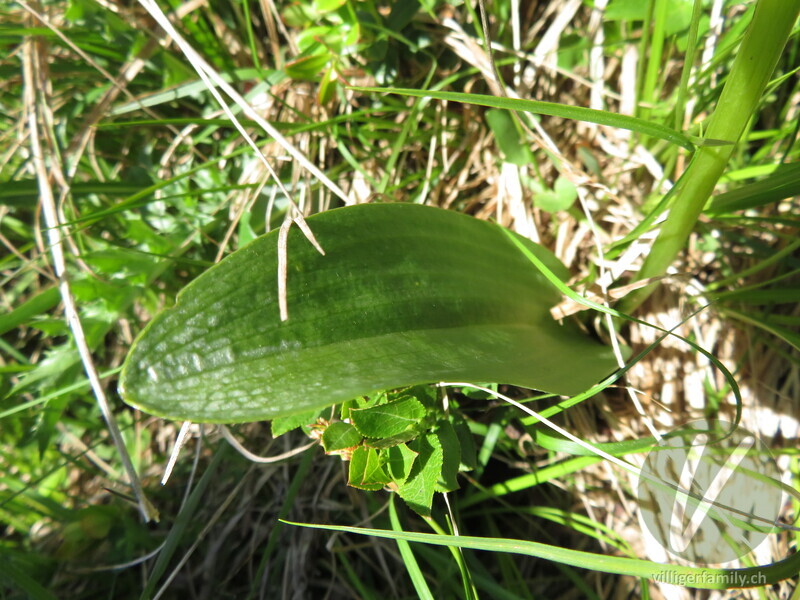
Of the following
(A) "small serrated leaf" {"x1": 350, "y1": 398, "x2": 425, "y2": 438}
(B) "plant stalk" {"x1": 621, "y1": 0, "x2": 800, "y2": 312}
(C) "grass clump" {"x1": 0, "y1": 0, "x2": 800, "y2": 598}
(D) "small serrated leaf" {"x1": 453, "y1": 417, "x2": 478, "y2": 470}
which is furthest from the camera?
(C) "grass clump" {"x1": 0, "y1": 0, "x2": 800, "y2": 598}

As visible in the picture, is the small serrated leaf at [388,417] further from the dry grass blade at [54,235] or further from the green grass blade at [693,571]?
the dry grass blade at [54,235]

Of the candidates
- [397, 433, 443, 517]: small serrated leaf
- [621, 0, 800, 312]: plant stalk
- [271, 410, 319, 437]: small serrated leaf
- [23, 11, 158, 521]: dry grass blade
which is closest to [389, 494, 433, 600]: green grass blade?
[397, 433, 443, 517]: small serrated leaf

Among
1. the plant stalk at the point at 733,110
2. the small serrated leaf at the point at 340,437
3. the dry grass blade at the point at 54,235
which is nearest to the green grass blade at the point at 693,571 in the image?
the small serrated leaf at the point at 340,437

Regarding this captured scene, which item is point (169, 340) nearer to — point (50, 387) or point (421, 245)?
point (421, 245)

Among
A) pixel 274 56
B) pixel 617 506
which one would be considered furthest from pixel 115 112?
pixel 617 506

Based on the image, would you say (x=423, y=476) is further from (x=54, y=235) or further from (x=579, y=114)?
(x=54, y=235)

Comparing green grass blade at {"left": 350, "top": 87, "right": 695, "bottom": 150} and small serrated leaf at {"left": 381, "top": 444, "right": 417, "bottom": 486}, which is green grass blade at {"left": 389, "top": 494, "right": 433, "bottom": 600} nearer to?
small serrated leaf at {"left": 381, "top": 444, "right": 417, "bottom": 486}
